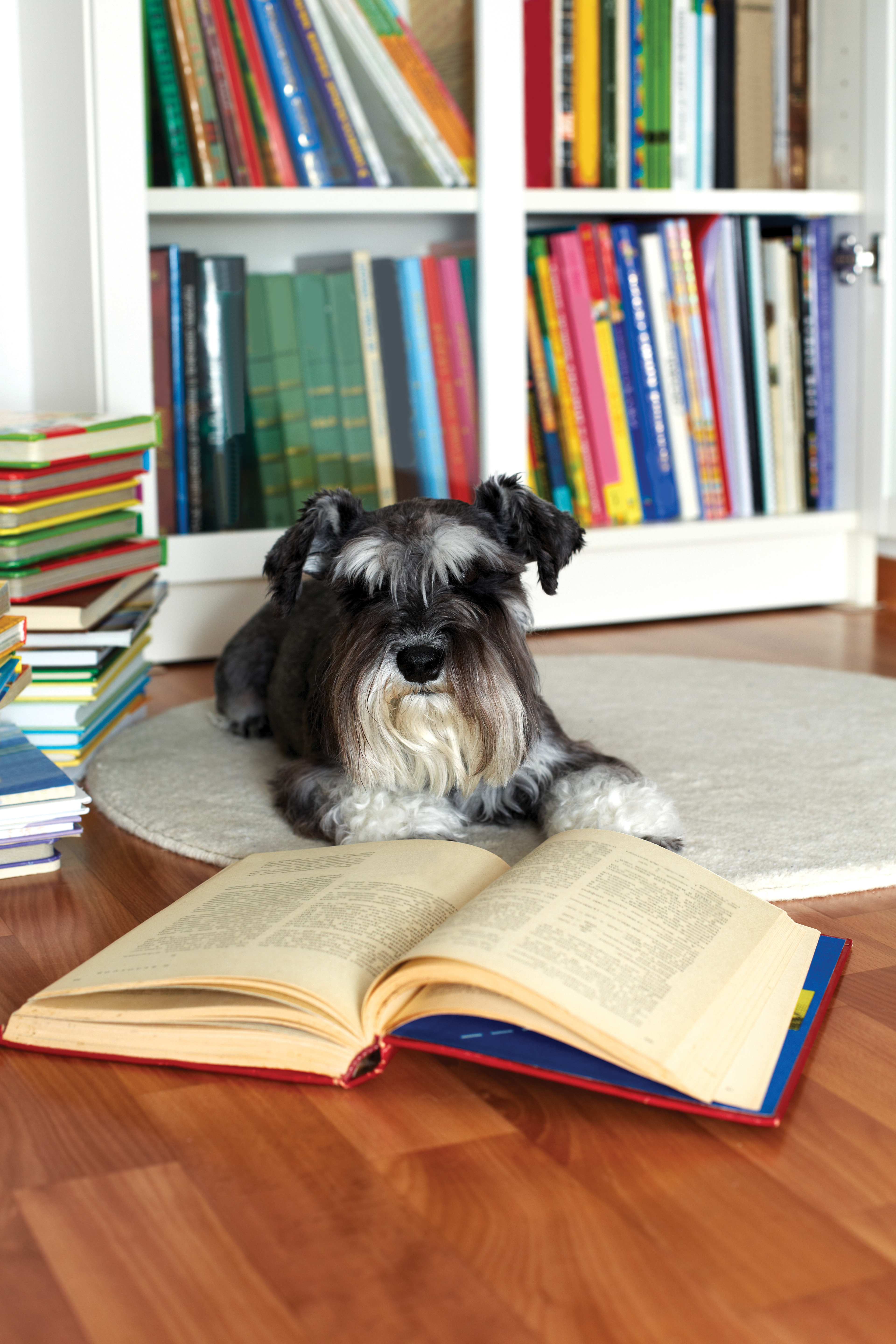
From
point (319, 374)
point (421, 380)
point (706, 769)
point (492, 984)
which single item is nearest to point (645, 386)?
point (421, 380)

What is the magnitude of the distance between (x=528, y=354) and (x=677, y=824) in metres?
1.86

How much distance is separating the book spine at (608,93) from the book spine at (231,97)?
86 cm

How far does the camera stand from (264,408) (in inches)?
121

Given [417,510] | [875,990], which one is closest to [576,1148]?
[875,990]

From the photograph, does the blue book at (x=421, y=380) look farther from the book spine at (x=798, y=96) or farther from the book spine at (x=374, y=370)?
the book spine at (x=798, y=96)

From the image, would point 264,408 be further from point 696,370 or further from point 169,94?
point 696,370

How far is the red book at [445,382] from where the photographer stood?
3164 millimetres

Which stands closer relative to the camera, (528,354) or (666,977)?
(666,977)

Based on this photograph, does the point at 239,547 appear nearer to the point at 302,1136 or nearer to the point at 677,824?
the point at 677,824

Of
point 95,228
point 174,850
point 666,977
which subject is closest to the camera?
point 666,977

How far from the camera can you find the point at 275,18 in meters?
2.93

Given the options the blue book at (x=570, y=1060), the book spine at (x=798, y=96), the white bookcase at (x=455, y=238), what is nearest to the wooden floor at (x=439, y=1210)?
the blue book at (x=570, y=1060)

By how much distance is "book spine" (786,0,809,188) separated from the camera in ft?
11.2

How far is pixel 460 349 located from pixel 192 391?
2.12ft
